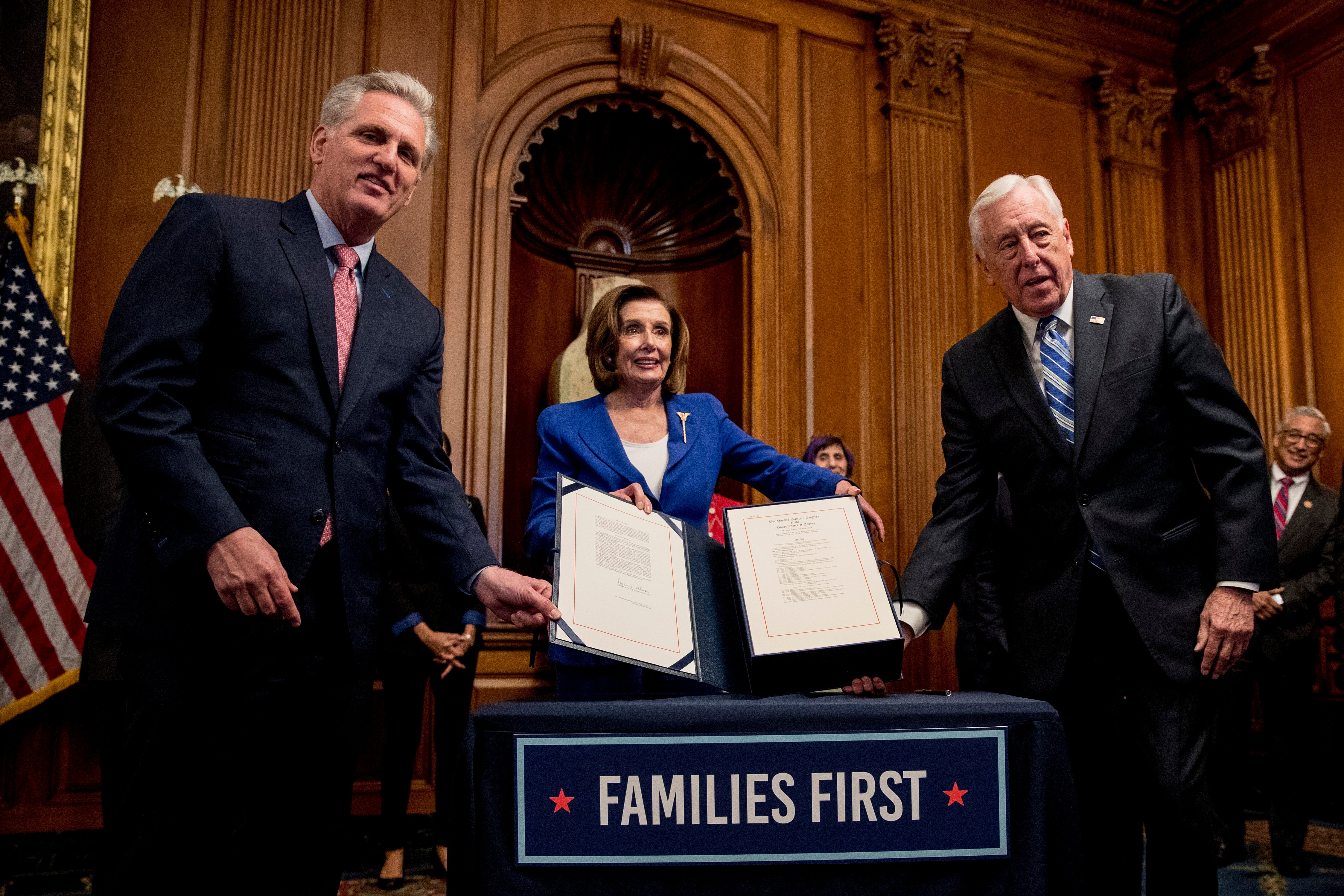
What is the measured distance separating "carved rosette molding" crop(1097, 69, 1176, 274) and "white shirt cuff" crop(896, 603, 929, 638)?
480cm

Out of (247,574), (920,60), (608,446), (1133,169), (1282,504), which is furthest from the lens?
(1133,169)

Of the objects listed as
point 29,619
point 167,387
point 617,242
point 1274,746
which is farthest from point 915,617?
point 617,242

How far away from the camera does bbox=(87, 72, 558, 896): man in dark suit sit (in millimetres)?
1288

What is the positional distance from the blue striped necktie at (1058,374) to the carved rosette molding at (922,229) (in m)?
3.26

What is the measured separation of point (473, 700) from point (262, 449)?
298 cm

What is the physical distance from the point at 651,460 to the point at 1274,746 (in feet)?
10.6

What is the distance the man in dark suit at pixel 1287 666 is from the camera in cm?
360

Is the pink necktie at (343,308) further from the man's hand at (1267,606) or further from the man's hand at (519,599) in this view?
the man's hand at (1267,606)

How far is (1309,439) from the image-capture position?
4336mm

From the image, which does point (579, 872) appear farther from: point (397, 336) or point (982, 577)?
point (982, 577)

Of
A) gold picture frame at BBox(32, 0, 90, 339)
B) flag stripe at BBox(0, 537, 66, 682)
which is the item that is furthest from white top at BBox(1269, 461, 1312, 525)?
gold picture frame at BBox(32, 0, 90, 339)

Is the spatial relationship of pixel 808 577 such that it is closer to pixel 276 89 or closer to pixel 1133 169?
pixel 276 89

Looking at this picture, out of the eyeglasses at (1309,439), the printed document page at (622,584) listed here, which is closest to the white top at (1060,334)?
the printed document page at (622,584)

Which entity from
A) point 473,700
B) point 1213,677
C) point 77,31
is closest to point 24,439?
point 77,31
